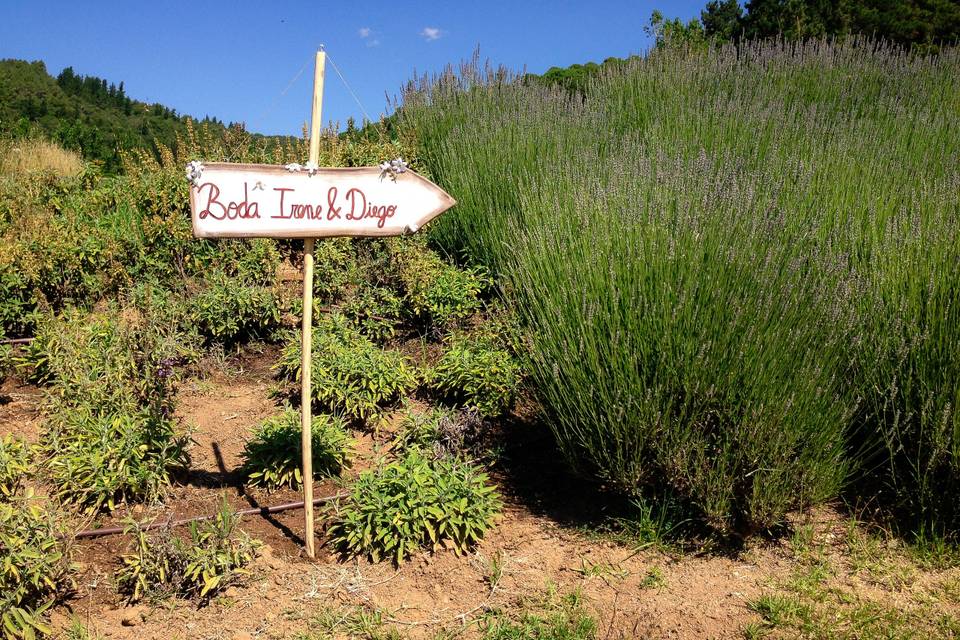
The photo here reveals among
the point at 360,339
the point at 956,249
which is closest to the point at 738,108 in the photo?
the point at 956,249

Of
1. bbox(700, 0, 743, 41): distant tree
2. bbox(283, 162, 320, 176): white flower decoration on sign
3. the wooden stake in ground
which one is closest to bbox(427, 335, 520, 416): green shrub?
the wooden stake in ground

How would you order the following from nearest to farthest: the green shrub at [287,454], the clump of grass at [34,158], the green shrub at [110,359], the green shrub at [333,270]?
the green shrub at [287,454], the green shrub at [110,359], the green shrub at [333,270], the clump of grass at [34,158]

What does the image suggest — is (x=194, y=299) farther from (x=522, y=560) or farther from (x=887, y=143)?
(x=887, y=143)

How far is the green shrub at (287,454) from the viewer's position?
10.7ft

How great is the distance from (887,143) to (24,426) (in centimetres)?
531

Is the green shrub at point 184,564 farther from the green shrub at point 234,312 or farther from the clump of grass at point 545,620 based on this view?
the green shrub at point 234,312

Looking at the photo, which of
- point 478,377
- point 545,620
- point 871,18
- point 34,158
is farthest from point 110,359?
point 871,18

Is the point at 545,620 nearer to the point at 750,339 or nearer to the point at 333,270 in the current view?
the point at 750,339

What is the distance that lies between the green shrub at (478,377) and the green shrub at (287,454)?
679 mm

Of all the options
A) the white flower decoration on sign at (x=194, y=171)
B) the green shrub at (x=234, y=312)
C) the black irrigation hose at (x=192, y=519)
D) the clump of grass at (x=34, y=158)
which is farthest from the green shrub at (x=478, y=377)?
the clump of grass at (x=34, y=158)

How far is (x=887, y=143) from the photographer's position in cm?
465

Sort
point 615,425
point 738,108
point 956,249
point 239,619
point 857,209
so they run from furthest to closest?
point 738,108 < point 857,209 < point 956,249 < point 615,425 < point 239,619

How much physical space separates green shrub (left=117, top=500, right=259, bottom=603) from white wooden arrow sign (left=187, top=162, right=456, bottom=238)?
1.00 metres

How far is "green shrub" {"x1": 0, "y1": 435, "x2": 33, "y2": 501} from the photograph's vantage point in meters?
2.73
